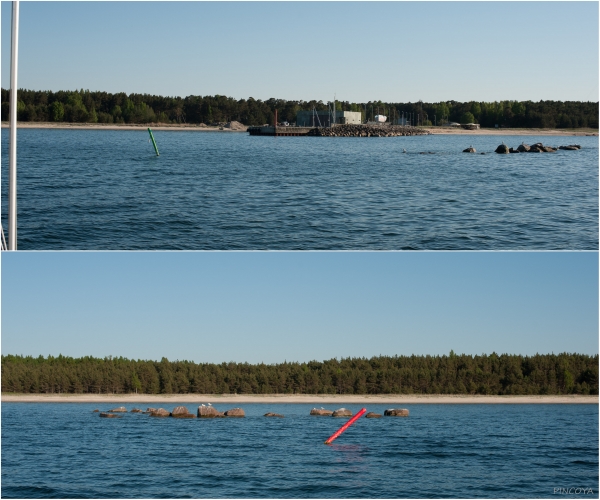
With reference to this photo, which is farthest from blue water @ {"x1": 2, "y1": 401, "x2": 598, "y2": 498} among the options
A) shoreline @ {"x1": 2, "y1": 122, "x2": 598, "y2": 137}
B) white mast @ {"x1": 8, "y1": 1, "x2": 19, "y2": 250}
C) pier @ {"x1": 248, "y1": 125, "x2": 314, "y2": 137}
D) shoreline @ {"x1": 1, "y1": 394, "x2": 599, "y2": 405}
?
shoreline @ {"x1": 2, "y1": 122, "x2": 598, "y2": 137}

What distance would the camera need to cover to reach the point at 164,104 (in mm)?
197625

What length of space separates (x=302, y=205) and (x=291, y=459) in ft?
57.2

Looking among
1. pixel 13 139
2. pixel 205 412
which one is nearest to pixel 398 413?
pixel 205 412

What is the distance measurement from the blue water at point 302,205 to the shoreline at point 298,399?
27.8 metres

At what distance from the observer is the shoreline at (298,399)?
7956 centimetres

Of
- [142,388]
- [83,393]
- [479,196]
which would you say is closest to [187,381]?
[142,388]

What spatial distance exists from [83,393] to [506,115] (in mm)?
138051

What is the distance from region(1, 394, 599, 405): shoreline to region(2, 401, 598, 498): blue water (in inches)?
1155

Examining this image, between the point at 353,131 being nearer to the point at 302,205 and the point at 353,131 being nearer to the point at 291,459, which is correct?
the point at 302,205

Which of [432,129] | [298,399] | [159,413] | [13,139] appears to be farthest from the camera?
[432,129]

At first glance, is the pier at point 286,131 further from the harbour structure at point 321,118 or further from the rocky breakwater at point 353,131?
the harbour structure at point 321,118

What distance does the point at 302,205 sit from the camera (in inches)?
1709

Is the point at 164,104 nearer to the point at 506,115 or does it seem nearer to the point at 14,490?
the point at 506,115

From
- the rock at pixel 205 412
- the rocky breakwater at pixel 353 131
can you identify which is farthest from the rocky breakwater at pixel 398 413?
the rocky breakwater at pixel 353 131
